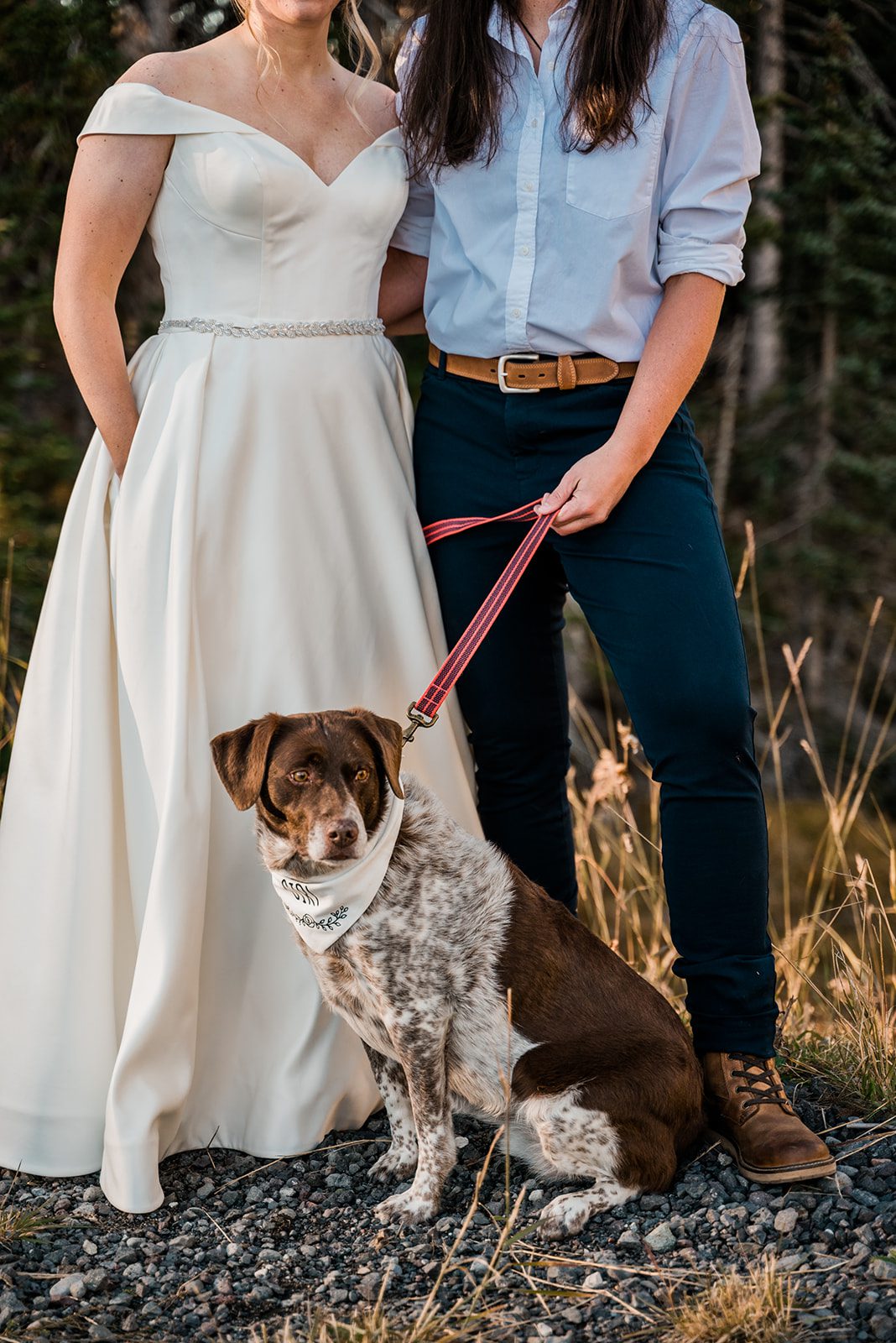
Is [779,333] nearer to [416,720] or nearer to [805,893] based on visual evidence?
[805,893]

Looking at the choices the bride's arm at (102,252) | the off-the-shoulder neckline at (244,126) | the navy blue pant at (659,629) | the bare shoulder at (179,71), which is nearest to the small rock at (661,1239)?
the navy blue pant at (659,629)

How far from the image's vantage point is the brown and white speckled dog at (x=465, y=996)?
2.55 m

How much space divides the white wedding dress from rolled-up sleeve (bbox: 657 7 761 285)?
68 centimetres

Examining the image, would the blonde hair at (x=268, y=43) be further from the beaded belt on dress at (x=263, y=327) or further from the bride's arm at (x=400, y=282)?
the beaded belt on dress at (x=263, y=327)

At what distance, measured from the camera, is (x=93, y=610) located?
2.95 m

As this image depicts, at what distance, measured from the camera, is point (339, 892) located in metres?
2.53

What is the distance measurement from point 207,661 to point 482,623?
0.67m

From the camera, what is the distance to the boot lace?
268 centimetres

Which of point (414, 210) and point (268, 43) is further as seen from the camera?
point (414, 210)

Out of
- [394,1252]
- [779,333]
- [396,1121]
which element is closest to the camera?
[394,1252]

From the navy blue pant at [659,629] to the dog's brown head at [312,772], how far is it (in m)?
0.53

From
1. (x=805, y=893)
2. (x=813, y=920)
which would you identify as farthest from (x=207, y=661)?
(x=805, y=893)

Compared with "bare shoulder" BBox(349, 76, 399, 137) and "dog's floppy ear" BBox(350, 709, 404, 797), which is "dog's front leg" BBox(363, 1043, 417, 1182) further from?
"bare shoulder" BBox(349, 76, 399, 137)

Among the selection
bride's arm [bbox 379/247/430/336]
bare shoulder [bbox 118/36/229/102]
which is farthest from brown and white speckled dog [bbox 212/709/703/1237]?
bare shoulder [bbox 118/36/229/102]
